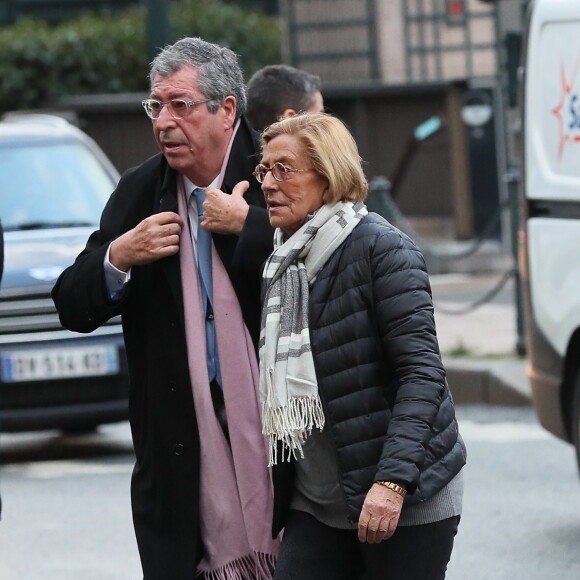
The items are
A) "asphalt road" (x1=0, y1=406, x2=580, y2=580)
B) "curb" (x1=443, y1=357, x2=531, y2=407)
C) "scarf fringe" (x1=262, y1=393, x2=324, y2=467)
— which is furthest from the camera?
"curb" (x1=443, y1=357, x2=531, y2=407)

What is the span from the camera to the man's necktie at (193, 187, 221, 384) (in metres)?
4.00

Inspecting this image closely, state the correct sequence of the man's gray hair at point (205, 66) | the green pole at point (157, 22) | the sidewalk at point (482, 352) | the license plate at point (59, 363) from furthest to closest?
1. the green pole at point (157, 22)
2. the sidewalk at point (482, 352)
3. the license plate at point (59, 363)
4. the man's gray hair at point (205, 66)

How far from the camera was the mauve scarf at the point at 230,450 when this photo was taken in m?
3.95

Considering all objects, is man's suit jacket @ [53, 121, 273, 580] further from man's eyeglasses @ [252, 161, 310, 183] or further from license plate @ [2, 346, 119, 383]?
license plate @ [2, 346, 119, 383]

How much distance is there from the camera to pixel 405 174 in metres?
20.3

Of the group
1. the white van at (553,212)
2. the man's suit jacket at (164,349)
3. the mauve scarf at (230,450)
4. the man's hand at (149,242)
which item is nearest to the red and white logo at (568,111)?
the white van at (553,212)

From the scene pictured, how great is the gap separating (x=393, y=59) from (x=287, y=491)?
1942cm

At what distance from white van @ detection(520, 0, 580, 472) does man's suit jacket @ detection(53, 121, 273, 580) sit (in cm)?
328

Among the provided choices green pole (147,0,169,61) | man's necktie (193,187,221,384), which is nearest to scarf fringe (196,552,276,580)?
man's necktie (193,187,221,384)

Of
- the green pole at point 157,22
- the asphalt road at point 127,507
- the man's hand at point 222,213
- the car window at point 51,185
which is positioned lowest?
the asphalt road at point 127,507

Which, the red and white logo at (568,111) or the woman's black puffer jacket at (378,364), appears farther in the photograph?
the red and white logo at (568,111)

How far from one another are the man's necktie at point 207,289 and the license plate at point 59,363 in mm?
4449

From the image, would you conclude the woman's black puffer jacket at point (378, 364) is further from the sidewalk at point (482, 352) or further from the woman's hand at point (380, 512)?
the sidewalk at point (482, 352)

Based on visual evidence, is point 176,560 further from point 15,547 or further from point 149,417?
point 15,547
